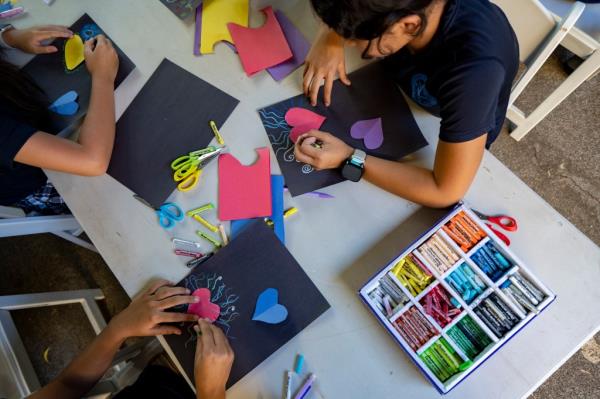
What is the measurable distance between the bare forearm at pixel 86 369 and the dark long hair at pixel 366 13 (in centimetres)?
71

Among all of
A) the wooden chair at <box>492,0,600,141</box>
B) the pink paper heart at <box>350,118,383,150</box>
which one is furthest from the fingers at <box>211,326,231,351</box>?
the wooden chair at <box>492,0,600,141</box>

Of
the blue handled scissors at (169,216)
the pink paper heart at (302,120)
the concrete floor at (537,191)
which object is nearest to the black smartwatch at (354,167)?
the pink paper heart at (302,120)

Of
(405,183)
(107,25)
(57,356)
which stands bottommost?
(57,356)

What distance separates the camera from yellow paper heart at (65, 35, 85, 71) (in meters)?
0.95

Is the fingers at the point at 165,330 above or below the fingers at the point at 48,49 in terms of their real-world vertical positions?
below

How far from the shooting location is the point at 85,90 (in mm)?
928

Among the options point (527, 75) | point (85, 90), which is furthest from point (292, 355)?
point (527, 75)

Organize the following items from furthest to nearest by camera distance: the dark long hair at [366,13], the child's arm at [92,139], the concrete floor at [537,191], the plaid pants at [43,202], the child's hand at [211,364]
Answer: the concrete floor at [537,191], the plaid pants at [43,202], the child's arm at [92,139], the child's hand at [211,364], the dark long hair at [366,13]

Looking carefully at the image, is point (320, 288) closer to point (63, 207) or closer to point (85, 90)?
point (85, 90)

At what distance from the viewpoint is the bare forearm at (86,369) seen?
2.78 feet

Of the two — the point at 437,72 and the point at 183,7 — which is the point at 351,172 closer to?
the point at 437,72

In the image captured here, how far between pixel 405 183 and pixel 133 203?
21.6 inches

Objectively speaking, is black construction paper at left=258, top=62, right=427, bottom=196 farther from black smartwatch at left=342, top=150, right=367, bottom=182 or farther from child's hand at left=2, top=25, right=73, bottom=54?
child's hand at left=2, top=25, right=73, bottom=54

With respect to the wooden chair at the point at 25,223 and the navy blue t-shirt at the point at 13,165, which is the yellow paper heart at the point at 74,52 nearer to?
the navy blue t-shirt at the point at 13,165
